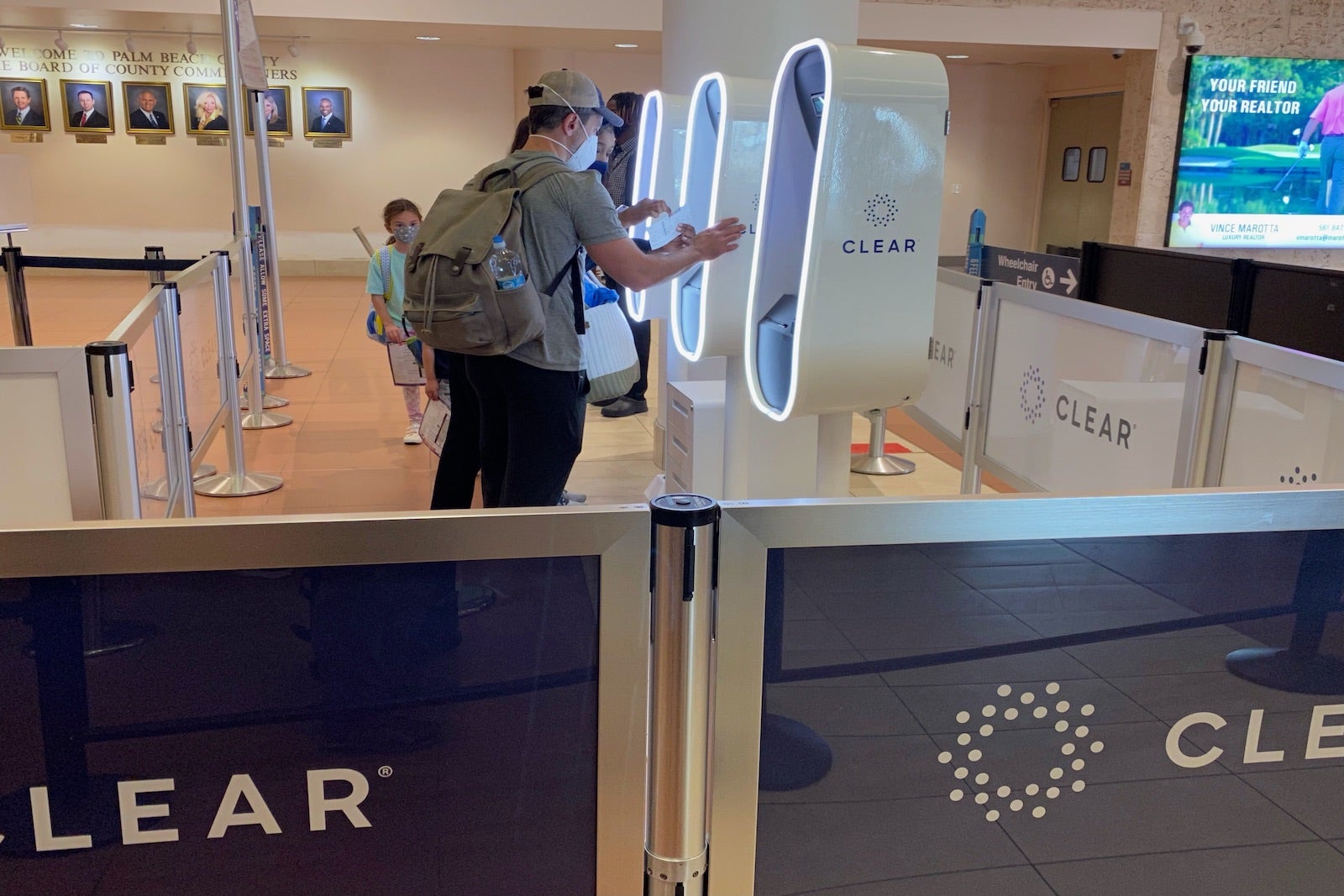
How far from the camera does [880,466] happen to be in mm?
5531

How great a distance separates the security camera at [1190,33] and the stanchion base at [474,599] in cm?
1183

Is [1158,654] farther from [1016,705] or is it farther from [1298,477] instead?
[1298,477]

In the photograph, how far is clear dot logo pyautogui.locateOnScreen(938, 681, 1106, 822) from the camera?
4.10 ft

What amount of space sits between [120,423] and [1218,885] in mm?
1945

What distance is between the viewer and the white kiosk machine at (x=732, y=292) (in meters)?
3.20

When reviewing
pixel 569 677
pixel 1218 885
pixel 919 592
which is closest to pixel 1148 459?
pixel 1218 885

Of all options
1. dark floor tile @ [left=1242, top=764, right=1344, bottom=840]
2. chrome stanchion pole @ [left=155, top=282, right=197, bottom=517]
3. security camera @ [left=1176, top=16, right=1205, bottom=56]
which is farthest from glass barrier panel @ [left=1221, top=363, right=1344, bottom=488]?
security camera @ [left=1176, top=16, right=1205, bottom=56]

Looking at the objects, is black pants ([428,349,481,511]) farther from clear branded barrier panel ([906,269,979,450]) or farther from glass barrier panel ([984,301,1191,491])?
clear branded barrier panel ([906,269,979,450])

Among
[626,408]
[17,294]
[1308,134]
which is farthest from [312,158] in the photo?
[1308,134]

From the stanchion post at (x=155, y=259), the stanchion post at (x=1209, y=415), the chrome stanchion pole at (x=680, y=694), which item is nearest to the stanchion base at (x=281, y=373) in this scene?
the stanchion post at (x=155, y=259)

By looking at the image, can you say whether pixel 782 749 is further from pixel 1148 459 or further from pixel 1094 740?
pixel 1148 459

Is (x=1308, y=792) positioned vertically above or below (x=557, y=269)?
below

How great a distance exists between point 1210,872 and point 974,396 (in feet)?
10.4

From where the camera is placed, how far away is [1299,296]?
3.47m
